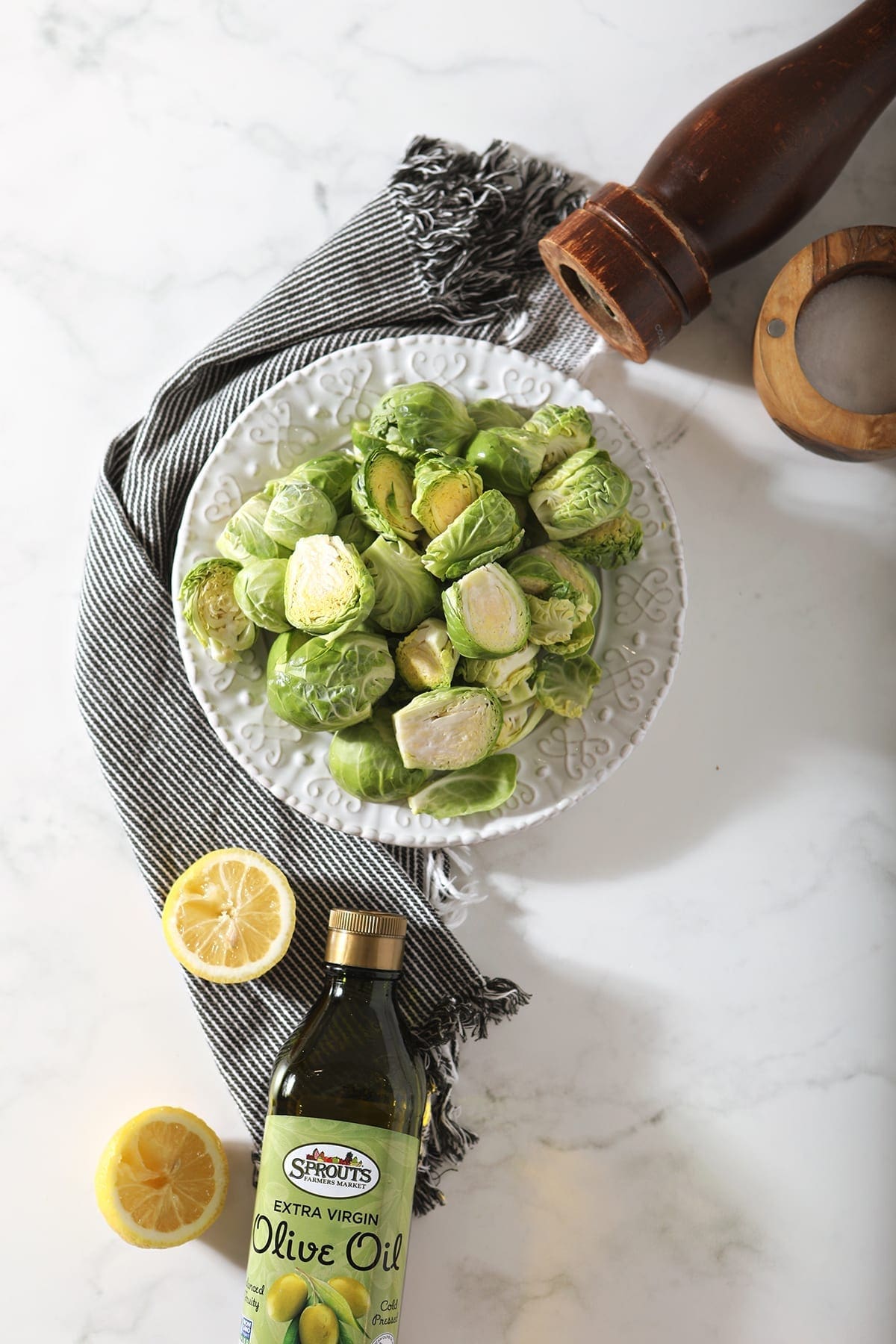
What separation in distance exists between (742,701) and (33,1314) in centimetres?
142

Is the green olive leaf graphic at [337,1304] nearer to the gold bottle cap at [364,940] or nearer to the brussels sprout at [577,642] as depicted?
the gold bottle cap at [364,940]

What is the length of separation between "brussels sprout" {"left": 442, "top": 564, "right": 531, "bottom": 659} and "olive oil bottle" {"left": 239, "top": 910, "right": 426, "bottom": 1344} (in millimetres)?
389

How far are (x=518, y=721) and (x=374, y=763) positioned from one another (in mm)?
221

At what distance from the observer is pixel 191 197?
1739 mm

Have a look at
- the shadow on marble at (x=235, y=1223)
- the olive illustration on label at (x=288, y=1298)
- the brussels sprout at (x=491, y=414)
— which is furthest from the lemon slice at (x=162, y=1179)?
the brussels sprout at (x=491, y=414)

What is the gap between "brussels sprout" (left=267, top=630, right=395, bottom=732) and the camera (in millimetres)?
1375

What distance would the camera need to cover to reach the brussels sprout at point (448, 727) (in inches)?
54.6

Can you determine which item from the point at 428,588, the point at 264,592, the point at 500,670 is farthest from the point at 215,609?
the point at 500,670

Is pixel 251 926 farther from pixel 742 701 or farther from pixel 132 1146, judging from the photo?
pixel 742 701

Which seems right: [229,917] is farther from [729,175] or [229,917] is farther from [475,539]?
[729,175]

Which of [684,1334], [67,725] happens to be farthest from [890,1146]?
[67,725]

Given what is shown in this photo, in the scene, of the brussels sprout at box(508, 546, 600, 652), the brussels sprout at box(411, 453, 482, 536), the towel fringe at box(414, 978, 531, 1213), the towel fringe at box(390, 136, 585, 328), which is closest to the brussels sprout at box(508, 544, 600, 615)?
the brussels sprout at box(508, 546, 600, 652)

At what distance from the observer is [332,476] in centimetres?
148

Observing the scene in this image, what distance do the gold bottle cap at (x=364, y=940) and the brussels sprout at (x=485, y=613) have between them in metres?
0.38
